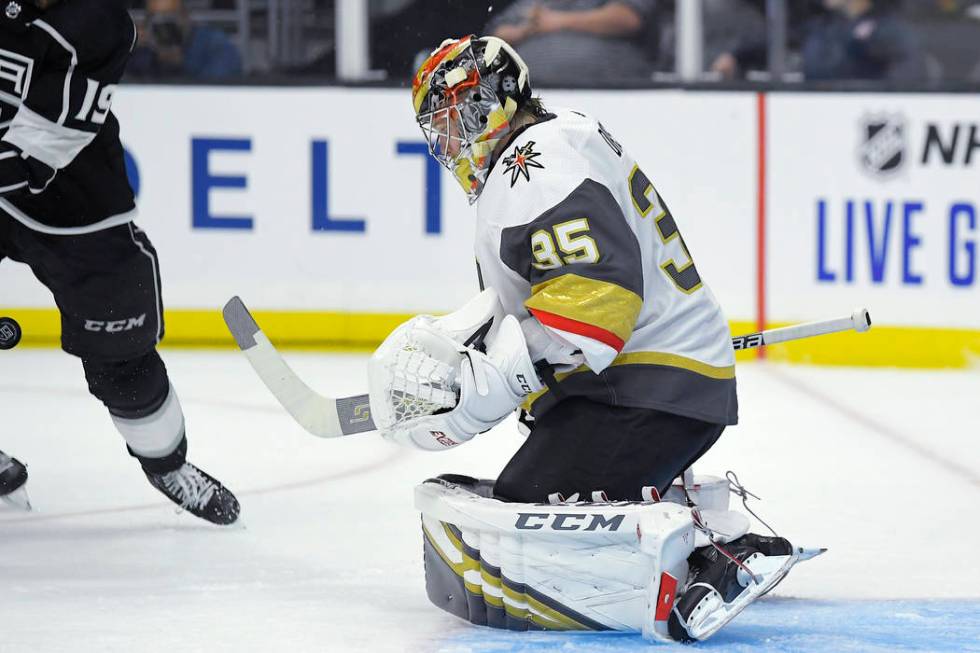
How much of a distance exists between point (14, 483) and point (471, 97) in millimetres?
1432

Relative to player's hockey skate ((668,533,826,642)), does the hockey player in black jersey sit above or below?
above

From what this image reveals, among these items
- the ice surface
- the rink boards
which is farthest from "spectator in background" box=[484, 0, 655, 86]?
the ice surface

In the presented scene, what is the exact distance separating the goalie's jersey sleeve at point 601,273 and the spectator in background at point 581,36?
3.09 m

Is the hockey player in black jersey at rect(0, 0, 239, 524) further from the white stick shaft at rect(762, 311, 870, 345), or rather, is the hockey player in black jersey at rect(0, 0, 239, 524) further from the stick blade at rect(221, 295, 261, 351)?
the white stick shaft at rect(762, 311, 870, 345)

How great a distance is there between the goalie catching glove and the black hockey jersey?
0.95 meters

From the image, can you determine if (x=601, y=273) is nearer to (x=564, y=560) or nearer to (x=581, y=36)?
(x=564, y=560)

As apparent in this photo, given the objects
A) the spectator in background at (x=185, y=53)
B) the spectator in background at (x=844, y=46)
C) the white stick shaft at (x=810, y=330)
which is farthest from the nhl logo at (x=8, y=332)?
the spectator in background at (x=844, y=46)

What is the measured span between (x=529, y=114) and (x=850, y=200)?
2861 mm

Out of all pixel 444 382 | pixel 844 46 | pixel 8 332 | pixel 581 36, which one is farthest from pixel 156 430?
pixel 844 46

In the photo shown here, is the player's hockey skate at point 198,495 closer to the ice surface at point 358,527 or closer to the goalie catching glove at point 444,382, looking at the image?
the ice surface at point 358,527

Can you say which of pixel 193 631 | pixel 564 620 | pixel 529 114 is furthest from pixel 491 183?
pixel 193 631

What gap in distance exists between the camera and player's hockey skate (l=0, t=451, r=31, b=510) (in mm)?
3320

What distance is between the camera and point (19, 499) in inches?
131

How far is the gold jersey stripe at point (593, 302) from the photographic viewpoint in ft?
7.43
